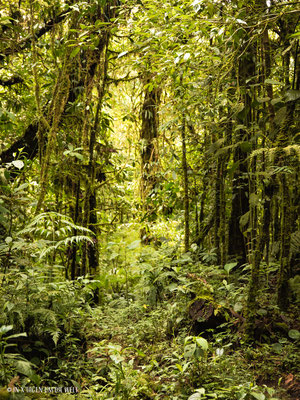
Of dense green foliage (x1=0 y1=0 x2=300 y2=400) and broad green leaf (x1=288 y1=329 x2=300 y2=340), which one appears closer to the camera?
dense green foliage (x1=0 y1=0 x2=300 y2=400)

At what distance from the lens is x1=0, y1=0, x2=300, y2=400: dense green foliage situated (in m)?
2.39

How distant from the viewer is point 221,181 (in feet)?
13.1

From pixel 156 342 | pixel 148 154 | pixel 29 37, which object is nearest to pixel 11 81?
pixel 29 37

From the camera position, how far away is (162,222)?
5.30 m

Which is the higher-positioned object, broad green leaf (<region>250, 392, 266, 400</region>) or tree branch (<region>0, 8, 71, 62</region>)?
tree branch (<region>0, 8, 71, 62</region>)

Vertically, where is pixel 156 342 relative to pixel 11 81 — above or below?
below

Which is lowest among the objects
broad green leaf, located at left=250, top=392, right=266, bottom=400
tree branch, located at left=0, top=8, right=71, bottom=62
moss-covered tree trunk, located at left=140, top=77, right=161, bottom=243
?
broad green leaf, located at left=250, top=392, right=266, bottom=400

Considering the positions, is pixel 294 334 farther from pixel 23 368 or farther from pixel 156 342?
pixel 23 368

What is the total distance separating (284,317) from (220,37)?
2364 millimetres

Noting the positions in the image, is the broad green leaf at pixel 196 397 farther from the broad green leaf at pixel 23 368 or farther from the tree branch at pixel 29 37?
the tree branch at pixel 29 37

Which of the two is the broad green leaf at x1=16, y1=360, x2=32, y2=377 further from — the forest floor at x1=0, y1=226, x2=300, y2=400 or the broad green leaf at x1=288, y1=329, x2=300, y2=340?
the broad green leaf at x1=288, y1=329, x2=300, y2=340

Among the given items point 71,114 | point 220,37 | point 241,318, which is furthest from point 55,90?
point 241,318

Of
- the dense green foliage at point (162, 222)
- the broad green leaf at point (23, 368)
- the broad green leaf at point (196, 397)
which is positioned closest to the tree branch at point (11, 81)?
the dense green foliage at point (162, 222)

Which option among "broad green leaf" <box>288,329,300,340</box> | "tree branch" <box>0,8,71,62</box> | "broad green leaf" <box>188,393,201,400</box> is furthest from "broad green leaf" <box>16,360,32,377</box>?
"tree branch" <box>0,8,71,62</box>
